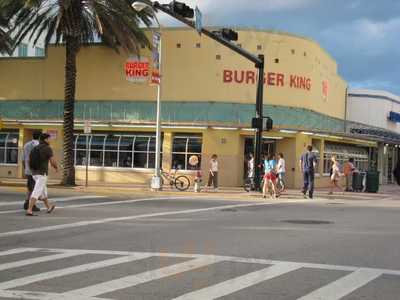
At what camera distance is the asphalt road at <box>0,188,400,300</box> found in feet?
26.7

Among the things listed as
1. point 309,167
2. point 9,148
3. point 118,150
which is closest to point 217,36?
point 309,167

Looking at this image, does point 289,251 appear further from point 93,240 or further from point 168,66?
point 168,66

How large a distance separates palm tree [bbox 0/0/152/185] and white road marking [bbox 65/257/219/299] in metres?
19.9

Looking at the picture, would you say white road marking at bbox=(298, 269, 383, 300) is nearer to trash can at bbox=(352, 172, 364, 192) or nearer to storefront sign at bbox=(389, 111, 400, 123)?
trash can at bbox=(352, 172, 364, 192)

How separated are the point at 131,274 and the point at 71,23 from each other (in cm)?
2146

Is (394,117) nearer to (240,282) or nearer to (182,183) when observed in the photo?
(182,183)

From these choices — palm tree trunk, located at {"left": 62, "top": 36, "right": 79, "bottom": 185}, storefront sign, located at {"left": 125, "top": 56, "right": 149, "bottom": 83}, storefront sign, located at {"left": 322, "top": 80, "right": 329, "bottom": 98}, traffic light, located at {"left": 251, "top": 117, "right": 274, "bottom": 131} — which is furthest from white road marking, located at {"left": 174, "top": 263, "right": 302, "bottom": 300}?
storefront sign, located at {"left": 322, "top": 80, "right": 329, "bottom": 98}

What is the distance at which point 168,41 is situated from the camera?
35750 mm

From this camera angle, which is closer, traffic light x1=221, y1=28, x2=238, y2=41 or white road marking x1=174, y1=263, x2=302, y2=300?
white road marking x1=174, y1=263, x2=302, y2=300

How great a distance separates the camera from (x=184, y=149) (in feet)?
113

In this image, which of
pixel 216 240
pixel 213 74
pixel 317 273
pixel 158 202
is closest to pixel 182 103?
pixel 213 74

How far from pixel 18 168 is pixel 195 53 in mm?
11749

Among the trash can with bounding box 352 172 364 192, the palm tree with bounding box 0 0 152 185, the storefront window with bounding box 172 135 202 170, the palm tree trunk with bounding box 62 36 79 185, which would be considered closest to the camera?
the palm tree with bounding box 0 0 152 185

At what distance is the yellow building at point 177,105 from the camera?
34.2 m
